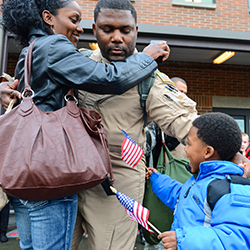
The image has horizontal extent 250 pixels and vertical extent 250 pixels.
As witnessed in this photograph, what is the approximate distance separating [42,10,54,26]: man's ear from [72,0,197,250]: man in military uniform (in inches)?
11.5

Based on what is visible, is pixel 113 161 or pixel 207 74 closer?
pixel 113 161

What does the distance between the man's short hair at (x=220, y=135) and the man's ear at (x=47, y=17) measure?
1.07m

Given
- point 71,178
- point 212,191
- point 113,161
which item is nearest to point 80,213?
point 113,161

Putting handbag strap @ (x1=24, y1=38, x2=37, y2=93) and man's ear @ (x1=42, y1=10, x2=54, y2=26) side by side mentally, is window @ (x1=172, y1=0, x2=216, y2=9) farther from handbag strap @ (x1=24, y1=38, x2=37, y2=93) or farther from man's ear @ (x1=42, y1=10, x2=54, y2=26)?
handbag strap @ (x1=24, y1=38, x2=37, y2=93)

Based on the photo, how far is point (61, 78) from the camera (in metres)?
1.35

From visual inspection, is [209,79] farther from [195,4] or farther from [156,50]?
[156,50]

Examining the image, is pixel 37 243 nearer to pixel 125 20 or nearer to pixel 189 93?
pixel 125 20

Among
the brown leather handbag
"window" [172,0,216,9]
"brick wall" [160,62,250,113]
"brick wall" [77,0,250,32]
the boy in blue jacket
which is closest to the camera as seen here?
the brown leather handbag

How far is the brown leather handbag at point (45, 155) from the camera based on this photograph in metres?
1.10

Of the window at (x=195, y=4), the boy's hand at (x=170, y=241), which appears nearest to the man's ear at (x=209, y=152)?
the boy's hand at (x=170, y=241)

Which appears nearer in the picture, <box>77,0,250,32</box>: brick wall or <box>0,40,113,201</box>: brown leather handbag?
<box>0,40,113,201</box>: brown leather handbag

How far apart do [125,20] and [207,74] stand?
6867 mm

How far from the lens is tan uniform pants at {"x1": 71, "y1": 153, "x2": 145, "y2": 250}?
1.60m

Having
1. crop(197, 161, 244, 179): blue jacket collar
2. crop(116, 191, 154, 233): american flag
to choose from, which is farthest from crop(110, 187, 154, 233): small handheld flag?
crop(197, 161, 244, 179): blue jacket collar
